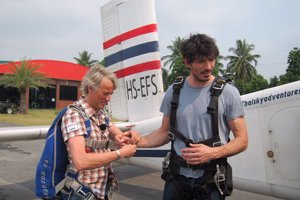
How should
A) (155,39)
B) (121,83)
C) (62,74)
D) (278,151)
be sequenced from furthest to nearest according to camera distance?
1. (62,74)
2. (121,83)
3. (155,39)
4. (278,151)

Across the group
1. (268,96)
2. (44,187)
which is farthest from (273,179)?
(44,187)

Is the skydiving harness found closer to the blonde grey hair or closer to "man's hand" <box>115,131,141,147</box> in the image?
"man's hand" <box>115,131,141,147</box>

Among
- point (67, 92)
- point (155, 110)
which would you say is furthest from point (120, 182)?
point (67, 92)

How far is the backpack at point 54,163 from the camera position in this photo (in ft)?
7.03

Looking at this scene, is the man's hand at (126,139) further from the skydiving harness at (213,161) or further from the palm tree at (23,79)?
the palm tree at (23,79)

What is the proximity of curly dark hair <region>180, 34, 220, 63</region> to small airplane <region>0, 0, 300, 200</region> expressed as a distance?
1.67 m

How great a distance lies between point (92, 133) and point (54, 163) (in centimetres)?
29

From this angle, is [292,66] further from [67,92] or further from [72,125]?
[72,125]

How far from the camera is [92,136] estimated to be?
2127 millimetres

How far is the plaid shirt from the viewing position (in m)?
2.04

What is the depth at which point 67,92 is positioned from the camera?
1512 inches

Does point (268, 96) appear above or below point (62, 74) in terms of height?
below

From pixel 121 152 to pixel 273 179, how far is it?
84.3 inches

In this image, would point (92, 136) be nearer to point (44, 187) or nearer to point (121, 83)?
point (44, 187)
